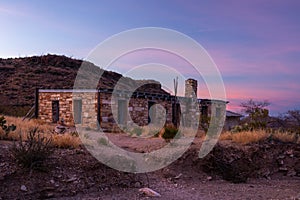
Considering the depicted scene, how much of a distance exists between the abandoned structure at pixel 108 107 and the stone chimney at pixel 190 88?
5.3 inches

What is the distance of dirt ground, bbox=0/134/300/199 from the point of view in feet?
26.3

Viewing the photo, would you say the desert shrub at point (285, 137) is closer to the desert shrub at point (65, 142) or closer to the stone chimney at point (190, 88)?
the desert shrub at point (65, 142)

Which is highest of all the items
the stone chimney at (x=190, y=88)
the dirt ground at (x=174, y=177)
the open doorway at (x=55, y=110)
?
the stone chimney at (x=190, y=88)

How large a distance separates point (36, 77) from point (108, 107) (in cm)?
1989

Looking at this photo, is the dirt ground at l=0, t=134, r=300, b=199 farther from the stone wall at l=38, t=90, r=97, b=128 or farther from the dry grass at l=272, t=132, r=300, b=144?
the stone wall at l=38, t=90, r=97, b=128

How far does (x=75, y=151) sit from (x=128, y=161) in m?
1.44

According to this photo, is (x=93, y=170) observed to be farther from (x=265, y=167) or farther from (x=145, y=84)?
(x=145, y=84)

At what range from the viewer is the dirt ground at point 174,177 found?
802 cm

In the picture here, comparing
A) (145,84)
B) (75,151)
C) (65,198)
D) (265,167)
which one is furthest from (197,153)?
(145,84)

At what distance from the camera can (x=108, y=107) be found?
22.4 m

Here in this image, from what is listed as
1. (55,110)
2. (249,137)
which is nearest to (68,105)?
(55,110)

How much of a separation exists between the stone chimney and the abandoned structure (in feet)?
0.44

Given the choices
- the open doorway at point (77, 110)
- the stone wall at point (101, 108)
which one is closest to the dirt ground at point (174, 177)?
the stone wall at point (101, 108)

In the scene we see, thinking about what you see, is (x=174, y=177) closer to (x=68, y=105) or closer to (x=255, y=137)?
(x=255, y=137)
